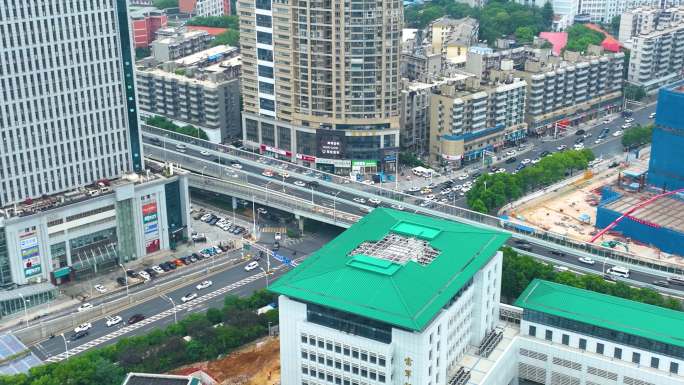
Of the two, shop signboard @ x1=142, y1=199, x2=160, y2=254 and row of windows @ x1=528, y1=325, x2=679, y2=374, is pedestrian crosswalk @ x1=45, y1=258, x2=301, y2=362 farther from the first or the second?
row of windows @ x1=528, y1=325, x2=679, y2=374

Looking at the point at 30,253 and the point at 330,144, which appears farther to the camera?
the point at 330,144

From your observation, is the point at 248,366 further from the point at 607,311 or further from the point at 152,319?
the point at 607,311

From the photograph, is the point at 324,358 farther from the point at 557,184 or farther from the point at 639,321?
the point at 557,184

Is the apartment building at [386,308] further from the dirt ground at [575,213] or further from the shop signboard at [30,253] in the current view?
the shop signboard at [30,253]

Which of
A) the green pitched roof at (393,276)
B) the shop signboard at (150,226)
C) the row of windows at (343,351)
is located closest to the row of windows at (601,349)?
the green pitched roof at (393,276)

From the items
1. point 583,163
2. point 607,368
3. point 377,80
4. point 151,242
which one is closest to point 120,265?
point 151,242

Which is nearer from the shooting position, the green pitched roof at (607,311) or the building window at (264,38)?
the green pitched roof at (607,311)

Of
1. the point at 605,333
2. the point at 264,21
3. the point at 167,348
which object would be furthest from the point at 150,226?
the point at 605,333
